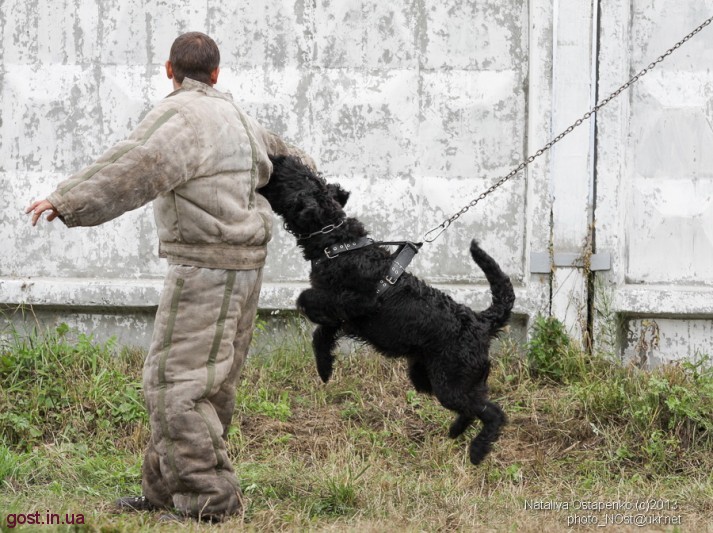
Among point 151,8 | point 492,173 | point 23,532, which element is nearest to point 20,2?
point 151,8

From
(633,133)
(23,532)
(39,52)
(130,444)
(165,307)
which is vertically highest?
(39,52)

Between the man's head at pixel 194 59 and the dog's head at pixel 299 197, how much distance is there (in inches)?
22.9

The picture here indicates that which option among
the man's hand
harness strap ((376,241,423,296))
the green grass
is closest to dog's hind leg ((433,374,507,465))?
the green grass

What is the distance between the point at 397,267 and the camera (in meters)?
4.96

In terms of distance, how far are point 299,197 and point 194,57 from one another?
34.7 inches

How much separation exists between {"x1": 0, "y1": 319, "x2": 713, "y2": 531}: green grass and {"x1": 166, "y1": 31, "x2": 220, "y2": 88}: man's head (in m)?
2.23

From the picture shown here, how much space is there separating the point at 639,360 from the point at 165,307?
4.12m

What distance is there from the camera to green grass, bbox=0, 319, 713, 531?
5035 mm

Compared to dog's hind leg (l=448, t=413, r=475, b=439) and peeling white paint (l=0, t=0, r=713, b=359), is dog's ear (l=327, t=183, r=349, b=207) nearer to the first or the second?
dog's hind leg (l=448, t=413, r=475, b=439)

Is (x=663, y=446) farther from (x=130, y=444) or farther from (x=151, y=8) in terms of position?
(x=151, y=8)

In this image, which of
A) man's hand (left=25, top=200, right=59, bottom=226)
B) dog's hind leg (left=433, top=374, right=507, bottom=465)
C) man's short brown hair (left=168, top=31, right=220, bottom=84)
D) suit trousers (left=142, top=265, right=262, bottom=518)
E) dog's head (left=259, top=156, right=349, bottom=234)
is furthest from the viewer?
dog's hind leg (left=433, top=374, right=507, bottom=465)

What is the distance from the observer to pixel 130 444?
6.27 m

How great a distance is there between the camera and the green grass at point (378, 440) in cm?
504

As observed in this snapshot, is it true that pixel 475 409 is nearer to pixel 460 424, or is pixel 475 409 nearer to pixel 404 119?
pixel 460 424
